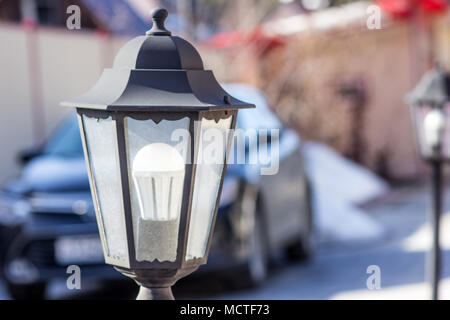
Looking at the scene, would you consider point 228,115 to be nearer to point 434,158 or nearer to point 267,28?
point 434,158

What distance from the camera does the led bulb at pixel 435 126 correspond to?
5.01 meters

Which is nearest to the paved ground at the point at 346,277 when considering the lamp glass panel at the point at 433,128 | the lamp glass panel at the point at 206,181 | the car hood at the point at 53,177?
the car hood at the point at 53,177

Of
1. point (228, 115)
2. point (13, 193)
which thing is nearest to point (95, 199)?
point (228, 115)

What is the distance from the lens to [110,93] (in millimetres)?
2135

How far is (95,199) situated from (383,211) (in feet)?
31.6

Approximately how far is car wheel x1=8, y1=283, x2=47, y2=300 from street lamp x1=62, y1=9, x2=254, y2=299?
4460 millimetres

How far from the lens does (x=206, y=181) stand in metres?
2.24

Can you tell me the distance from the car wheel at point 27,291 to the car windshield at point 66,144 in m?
1.12

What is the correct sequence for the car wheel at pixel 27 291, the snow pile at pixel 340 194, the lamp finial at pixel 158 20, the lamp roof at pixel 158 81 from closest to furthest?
the lamp roof at pixel 158 81 < the lamp finial at pixel 158 20 < the car wheel at pixel 27 291 < the snow pile at pixel 340 194

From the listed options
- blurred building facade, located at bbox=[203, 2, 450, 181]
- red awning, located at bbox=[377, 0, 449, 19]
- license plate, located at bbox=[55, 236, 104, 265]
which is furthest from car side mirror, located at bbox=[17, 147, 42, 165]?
red awning, located at bbox=[377, 0, 449, 19]

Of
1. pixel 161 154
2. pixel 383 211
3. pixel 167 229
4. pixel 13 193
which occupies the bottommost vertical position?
pixel 383 211

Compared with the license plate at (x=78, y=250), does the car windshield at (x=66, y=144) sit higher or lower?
higher

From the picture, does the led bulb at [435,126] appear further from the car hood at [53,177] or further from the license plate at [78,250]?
the car hood at [53,177]

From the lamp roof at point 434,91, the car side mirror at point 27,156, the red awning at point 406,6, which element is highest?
the red awning at point 406,6
